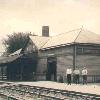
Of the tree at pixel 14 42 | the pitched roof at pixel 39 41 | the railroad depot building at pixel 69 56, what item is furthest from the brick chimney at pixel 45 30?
the tree at pixel 14 42

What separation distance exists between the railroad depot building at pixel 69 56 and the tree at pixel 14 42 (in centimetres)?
3333

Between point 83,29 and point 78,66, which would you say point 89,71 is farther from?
point 83,29

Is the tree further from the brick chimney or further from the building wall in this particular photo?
the building wall

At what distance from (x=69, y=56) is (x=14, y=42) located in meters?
44.7

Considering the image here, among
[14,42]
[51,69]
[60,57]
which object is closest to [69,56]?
[60,57]

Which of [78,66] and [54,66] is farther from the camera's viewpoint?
[54,66]

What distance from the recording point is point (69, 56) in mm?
34406

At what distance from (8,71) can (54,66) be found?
8249mm

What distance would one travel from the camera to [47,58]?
131ft

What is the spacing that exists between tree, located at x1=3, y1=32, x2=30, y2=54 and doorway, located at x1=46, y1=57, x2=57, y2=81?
Answer: 119ft

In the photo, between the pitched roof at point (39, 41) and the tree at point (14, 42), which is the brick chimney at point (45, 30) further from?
the tree at point (14, 42)

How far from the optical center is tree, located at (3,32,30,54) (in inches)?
2980

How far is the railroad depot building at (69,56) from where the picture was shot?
33675 millimetres

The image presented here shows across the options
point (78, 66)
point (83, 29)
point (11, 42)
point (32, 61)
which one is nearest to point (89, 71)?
point (78, 66)
